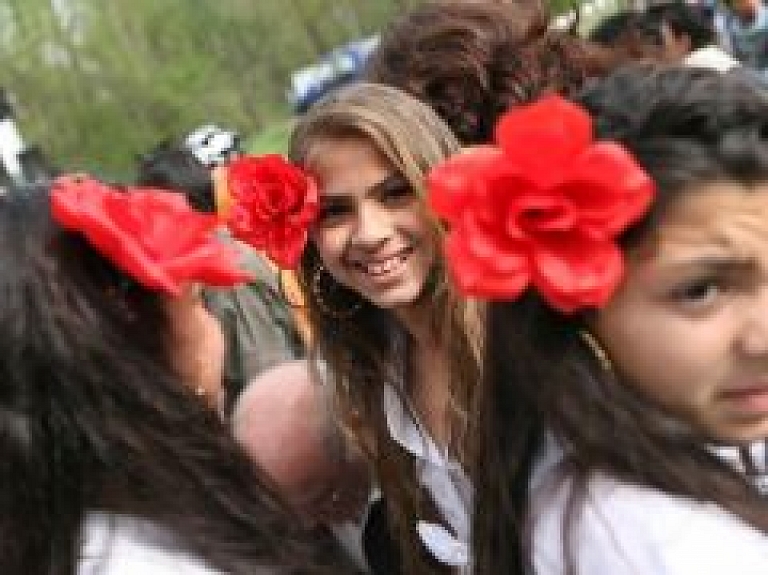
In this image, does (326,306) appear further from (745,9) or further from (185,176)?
(745,9)

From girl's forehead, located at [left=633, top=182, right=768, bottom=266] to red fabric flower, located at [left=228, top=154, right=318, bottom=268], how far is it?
1.08 meters

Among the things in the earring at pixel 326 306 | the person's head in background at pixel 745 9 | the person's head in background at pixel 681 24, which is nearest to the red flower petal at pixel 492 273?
the earring at pixel 326 306

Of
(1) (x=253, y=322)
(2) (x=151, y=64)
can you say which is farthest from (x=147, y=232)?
(2) (x=151, y=64)

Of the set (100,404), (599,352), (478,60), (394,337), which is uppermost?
(478,60)

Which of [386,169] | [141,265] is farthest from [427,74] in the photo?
[141,265]

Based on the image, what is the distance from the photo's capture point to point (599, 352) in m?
1.64

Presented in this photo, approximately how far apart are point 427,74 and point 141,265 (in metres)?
1.15

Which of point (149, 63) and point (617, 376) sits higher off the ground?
point (149, 63)

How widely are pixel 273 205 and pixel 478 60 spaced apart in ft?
1.86

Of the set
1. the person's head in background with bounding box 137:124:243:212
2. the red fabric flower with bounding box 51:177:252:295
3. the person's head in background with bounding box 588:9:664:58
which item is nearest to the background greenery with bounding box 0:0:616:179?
the person's head in background with bounding box 588:9:664:58

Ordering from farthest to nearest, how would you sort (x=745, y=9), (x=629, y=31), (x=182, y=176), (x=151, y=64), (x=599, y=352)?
(x=151, y=64), (x=745, y=9), (x=629, y=31), (x=182, y=176), (x=599, y=352)

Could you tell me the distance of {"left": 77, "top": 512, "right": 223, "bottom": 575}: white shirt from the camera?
5.47 ft

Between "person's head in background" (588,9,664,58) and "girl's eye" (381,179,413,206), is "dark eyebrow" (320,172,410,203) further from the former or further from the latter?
"person's head in background" (588,9,664,58)

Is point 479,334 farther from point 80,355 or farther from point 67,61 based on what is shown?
point 67,61
